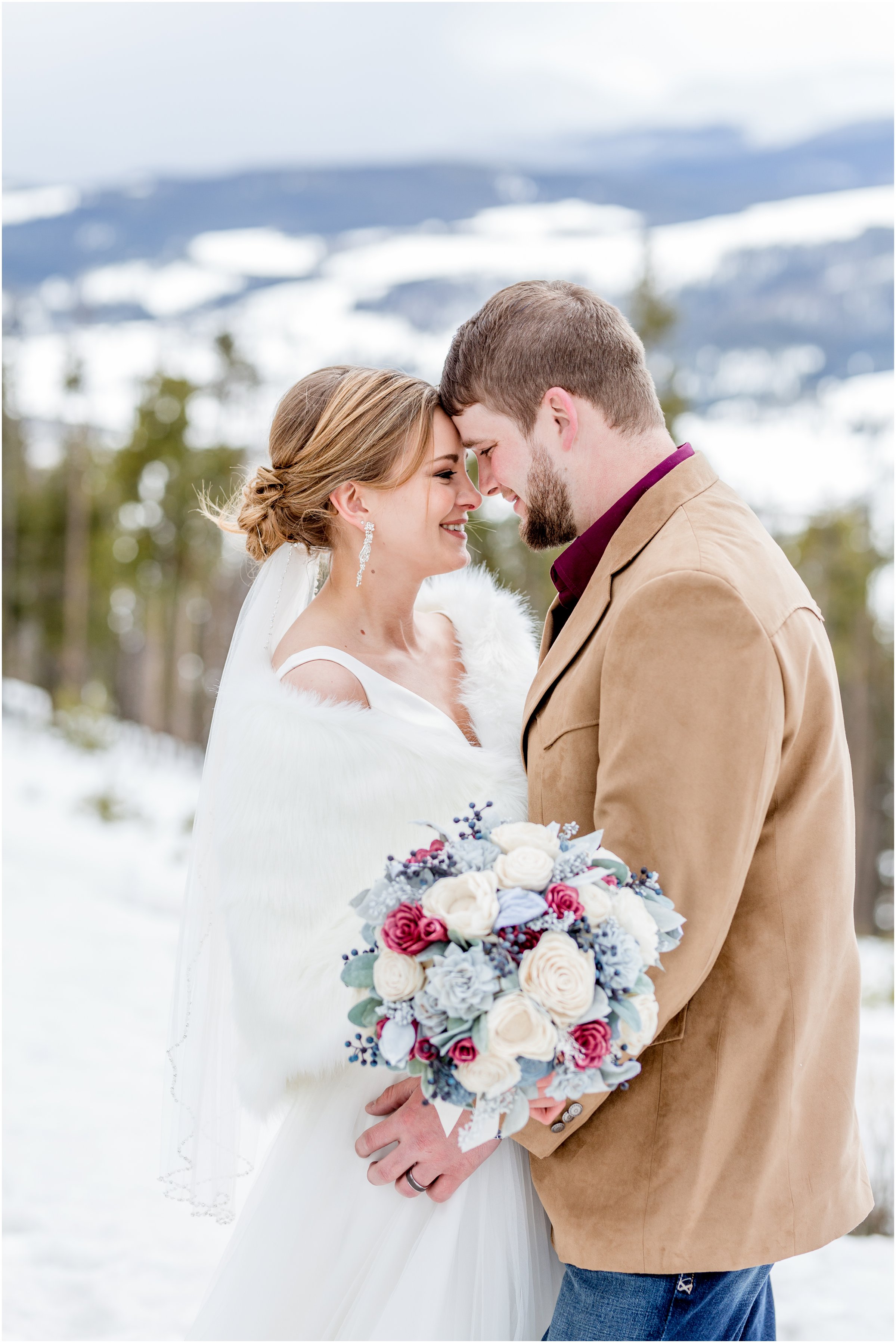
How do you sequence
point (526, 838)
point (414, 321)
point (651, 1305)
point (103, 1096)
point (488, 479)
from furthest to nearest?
point (414, 321), point (103, 1096), point (488, 479), point (651, 1305), point (526, 838)

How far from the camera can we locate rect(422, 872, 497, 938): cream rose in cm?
153

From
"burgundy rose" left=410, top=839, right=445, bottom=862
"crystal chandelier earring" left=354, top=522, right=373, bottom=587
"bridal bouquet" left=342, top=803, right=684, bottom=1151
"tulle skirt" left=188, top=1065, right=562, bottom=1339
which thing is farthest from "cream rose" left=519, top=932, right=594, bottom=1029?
"crystal chandelier earring" left=354, top=522, right=373, bottom=587

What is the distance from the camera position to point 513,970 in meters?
1.56

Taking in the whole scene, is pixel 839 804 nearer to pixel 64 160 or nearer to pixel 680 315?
pixel 680 315

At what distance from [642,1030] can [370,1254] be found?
3.43ft

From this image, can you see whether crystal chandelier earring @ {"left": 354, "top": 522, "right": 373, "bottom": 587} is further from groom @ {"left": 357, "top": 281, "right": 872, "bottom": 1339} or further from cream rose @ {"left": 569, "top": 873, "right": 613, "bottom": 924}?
cream rose @ {"left": 569, "top": 873, "right": 613, "bottom": 924}

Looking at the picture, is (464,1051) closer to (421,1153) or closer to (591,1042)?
(591,1042)

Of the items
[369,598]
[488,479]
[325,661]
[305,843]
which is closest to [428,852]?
[305,843]

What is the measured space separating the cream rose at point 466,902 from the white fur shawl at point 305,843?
70 cm

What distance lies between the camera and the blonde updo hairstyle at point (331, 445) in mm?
2609

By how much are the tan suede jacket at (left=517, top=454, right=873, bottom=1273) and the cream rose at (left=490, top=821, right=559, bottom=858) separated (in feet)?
0.59

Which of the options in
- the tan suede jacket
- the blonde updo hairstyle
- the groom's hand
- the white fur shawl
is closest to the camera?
the tan suede jacket

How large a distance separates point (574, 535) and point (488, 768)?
56 centimetres

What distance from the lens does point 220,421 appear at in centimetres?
2166
